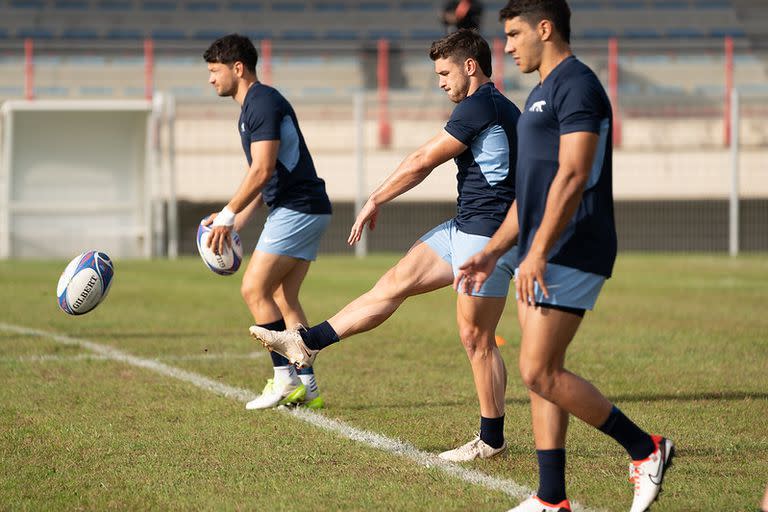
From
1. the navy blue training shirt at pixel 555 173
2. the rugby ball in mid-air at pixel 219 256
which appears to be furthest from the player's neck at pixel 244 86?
the navy blue training shirt at pixel 555 173

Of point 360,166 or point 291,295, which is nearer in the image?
point 291,295

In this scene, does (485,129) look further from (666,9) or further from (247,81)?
(666,9)

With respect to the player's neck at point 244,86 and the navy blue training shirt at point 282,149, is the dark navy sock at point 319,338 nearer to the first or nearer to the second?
the navy blue training shirt at point 282,149

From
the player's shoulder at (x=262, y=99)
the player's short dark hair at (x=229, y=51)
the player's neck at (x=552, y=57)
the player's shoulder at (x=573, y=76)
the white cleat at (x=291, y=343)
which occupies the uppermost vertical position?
the player's short dark hair at (x=229, y=51)

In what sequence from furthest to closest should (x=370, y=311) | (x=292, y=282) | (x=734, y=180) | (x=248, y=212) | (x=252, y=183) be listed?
(x=734, y=180), (x=248, y=212), (x=292, y=282), (x=252, y=183), (x=370, y=311)

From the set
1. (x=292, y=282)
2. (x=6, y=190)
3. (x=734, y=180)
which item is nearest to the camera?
(x=292, y=282)

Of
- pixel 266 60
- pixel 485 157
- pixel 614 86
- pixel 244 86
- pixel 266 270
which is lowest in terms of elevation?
pixel 266 270

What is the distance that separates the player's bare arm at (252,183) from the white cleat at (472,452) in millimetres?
1971

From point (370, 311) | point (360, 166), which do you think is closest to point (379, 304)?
point (370, 311)

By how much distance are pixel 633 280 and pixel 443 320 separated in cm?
601

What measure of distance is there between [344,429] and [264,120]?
1871 mm

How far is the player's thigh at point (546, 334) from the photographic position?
4320 mm

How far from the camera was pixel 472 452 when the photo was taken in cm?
558

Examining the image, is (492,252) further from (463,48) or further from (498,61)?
(498,61)
